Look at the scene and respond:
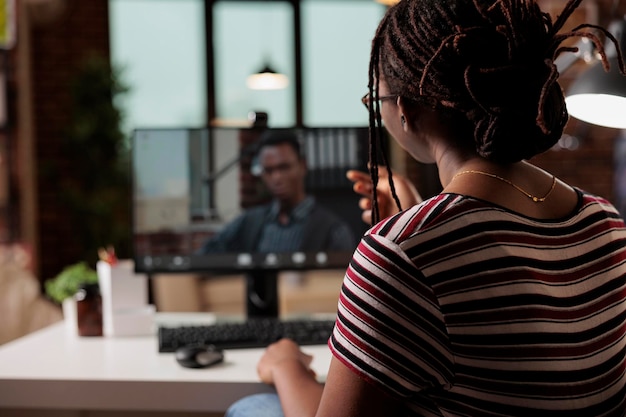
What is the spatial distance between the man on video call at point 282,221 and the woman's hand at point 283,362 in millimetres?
→ 446

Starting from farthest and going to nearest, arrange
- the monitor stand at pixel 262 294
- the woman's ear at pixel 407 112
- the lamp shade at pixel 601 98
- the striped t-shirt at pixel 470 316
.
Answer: the monitor stand at pixel 262 294
the lamp shade at pixel 601 98
the woman's ear at pixel 407 112
the striped t-shirt at pixel 470 316

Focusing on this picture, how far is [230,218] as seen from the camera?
1.61 m

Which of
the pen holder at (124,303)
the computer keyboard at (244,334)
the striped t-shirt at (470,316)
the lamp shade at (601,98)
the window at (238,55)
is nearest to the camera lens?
the striped t-shirt at (470,316)

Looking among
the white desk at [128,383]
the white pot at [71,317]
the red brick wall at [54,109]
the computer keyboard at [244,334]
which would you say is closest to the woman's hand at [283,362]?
the white desk at [128,383]

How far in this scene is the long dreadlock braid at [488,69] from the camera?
29.1 inches

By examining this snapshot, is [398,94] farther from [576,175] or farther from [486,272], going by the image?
[576,175]

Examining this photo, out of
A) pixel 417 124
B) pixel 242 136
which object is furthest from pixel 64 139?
pixel 417 124

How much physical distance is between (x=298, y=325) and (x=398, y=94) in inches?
28.4

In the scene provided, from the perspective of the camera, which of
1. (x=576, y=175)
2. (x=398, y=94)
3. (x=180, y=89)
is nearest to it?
(x=398, y=94)

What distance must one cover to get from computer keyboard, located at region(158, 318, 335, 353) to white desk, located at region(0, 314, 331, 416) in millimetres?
32

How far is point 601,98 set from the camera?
1228 mm

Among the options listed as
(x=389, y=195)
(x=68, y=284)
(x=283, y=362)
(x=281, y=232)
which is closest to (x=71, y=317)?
(x=68, y=284)

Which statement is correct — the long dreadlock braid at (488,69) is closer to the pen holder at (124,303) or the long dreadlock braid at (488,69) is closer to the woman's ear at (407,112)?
the woman's ear at (407,112)

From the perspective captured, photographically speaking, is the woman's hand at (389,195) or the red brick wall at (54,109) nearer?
the woman's hand at (389,195)
